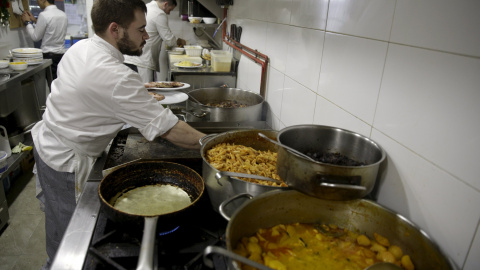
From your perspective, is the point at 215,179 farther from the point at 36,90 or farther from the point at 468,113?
the point at 36,90

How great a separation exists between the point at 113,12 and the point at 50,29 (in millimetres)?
4489

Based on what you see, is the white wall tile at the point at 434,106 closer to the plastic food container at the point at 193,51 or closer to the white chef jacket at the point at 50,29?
the plastic food container at the point at 193,51

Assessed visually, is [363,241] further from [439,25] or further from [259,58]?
[259,58]

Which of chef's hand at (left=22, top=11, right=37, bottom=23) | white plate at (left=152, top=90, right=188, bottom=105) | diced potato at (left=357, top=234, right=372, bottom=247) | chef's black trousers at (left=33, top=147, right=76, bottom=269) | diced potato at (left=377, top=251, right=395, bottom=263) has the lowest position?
chef's black trousers at (left=33, top=147, right=76, bottom=269)

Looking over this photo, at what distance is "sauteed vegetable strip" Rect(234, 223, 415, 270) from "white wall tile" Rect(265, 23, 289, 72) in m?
1.16

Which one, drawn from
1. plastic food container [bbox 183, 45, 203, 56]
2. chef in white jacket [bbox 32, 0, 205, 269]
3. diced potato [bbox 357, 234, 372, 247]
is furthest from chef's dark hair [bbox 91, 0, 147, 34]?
plastic food container [bbox 183, 45, 203, 56]

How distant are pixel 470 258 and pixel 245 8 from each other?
262 centimetres

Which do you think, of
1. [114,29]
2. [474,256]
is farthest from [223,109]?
[474,256]

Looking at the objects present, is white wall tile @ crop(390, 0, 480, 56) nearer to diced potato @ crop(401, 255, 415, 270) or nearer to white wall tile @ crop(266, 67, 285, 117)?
diced potato @ crop(401, 255, 415, 270)

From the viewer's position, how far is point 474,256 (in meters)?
0.77

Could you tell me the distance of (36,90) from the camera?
416 centimetres

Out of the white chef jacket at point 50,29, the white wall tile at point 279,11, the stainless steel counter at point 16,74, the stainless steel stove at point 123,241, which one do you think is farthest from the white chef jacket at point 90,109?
the white chef jacket at point 50,29

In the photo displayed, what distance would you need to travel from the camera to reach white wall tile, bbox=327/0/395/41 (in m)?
1.05

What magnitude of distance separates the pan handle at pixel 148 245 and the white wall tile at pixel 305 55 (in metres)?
0.97
